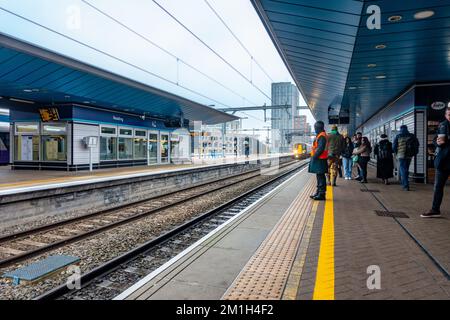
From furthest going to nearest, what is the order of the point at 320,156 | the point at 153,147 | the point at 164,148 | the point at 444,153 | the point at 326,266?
the point at 164,148 < the point at 153,147 < the point at 320,156 < the point at 444,153 < the point at 326,266

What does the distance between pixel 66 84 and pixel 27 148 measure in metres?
7.08

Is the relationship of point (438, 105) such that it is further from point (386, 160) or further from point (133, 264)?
point (133, 264)

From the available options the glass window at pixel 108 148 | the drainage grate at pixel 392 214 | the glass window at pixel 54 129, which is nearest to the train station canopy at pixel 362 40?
the drainage grate at pixel 392 214

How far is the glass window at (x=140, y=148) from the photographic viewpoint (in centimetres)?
2245

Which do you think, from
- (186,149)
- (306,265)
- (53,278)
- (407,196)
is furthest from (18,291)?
(186,149)

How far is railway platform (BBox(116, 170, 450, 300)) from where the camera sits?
9.57 feet

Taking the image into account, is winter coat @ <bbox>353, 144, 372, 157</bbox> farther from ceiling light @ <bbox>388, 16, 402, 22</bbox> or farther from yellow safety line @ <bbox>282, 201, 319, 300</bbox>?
yellow safety line @ <bbox>282, 201, 319, 300</bbox>

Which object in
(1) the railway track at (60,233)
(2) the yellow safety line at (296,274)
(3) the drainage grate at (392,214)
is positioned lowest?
(1) the railway track at (60,233)

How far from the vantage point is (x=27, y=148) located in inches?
712

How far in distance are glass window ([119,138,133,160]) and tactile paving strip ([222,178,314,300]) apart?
17.1m

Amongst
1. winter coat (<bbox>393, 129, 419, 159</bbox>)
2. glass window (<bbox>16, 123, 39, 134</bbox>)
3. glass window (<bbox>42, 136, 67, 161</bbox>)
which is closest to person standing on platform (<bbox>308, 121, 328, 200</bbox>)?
winter coat (<bbox>393, 129, 419, 159</bbox>)

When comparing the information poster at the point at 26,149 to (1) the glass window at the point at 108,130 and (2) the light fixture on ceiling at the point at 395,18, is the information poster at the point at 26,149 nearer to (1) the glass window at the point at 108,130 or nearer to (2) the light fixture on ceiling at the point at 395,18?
(1) the glass window at the point at 108,130

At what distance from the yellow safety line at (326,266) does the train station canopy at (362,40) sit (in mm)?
3787

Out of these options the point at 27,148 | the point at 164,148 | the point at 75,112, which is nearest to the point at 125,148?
the point at 75,112
